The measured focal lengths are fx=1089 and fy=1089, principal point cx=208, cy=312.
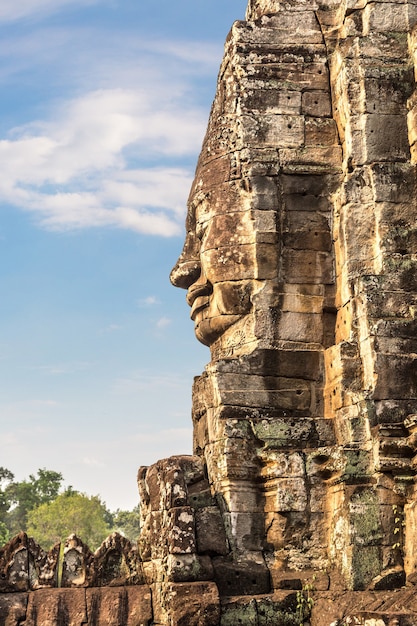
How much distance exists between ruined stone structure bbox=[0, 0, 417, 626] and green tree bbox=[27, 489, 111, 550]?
3539 cm

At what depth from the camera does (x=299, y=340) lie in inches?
544

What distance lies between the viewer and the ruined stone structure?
1238cm

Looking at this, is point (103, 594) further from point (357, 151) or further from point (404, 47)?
point (404, 47)

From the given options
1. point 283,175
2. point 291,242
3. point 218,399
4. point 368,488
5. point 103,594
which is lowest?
point 103,594

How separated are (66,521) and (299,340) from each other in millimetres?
36528

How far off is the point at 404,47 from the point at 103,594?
26.2ft

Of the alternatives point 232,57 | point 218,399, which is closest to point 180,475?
point 218,399

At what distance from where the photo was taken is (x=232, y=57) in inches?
580

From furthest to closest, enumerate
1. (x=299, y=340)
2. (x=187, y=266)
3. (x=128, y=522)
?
(x=128, y=522) < (x=187, y=266) < (x=299, y=340)

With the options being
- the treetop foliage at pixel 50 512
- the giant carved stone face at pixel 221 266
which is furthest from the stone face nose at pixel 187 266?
the treetop foliage at pixel 50 512

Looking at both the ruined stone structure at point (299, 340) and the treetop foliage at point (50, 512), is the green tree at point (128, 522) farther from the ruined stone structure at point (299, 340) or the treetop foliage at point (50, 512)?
the ruined stone structure at point (299, 340)

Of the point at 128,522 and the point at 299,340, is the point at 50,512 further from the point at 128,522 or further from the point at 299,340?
the point at 299,340

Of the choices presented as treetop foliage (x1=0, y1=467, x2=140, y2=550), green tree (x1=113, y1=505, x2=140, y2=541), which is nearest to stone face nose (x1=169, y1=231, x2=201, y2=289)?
treetop foliage (x1=0, y1=467, x2=140, y2=550)

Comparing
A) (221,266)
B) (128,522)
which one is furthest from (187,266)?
(128,522)
